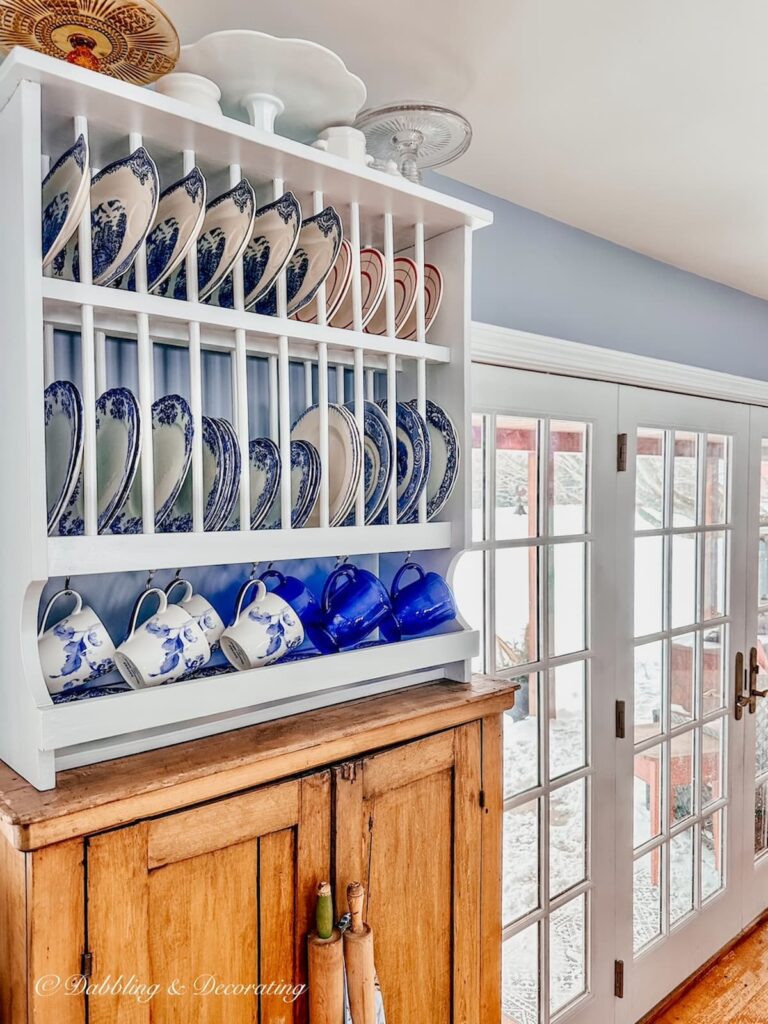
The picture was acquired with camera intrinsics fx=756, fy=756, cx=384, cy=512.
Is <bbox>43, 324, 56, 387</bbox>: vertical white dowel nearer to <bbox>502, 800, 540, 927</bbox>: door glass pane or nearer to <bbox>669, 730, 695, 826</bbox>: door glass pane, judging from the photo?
<bbox>502, 800, 540, 927</bbox>: door glass pane

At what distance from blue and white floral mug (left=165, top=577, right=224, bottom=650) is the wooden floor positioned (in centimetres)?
215

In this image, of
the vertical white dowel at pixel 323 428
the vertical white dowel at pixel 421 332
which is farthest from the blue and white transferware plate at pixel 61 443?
the vertical white dowel at pixel 421 332

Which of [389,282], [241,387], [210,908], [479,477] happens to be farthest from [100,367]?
[479,477]

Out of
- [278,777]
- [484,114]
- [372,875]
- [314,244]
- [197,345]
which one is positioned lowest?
[372,875]

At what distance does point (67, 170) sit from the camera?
3.14ft

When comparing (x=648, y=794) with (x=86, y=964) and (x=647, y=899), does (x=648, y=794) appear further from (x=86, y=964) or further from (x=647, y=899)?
(x=86, y=964)

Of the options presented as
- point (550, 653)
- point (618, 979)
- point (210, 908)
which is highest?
point (550, 653)

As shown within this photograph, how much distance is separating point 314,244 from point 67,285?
408 mm

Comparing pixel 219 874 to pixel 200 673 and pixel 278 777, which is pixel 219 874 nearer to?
pixel 278 777

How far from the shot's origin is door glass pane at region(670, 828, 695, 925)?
250 centimetres

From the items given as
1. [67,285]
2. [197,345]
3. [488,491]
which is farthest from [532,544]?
[67,285]

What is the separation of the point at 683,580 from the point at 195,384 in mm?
1983

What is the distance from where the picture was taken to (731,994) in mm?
2484

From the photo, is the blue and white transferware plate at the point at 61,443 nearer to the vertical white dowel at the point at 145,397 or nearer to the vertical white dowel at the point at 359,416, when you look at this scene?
the vertical white dowel at the point at 145,397
